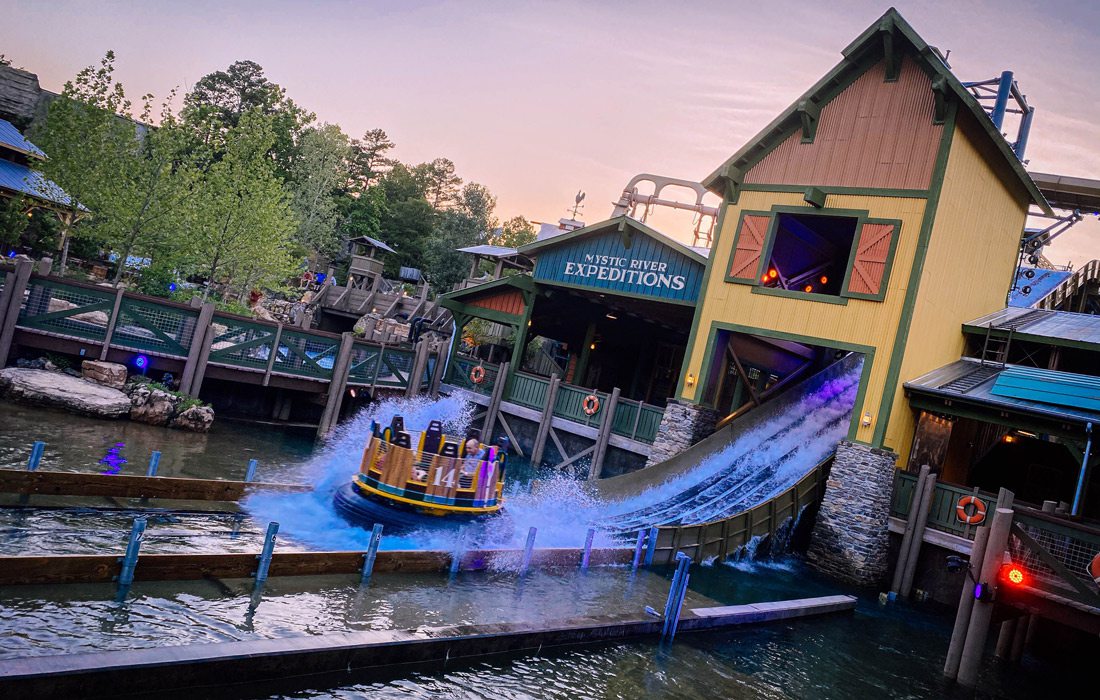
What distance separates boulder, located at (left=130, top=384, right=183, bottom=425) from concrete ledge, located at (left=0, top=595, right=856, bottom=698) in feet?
39.2

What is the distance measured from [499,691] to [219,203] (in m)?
22.6

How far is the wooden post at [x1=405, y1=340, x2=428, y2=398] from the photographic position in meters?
24.0

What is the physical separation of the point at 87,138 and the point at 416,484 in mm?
19215

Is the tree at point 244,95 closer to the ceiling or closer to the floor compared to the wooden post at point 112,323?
closer to the ceiling

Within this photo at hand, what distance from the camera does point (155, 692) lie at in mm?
6148

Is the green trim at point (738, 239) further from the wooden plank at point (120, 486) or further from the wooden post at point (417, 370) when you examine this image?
the wooden plank at point (120, 486)

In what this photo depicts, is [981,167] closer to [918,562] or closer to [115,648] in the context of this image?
[918,562]

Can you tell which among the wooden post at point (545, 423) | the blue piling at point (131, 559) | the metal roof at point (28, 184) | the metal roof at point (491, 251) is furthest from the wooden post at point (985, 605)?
the metal roof at point (491, 251)

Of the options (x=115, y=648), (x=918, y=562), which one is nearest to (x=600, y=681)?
(x=115, y=648)

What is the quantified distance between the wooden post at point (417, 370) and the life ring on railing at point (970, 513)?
15.6 meters

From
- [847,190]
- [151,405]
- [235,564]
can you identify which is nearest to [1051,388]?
[847,190]

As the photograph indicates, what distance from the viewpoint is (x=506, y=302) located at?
84.8 ft

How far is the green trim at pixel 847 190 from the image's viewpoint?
17.1m

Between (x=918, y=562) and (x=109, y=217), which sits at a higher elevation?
(x=109, y=217)
